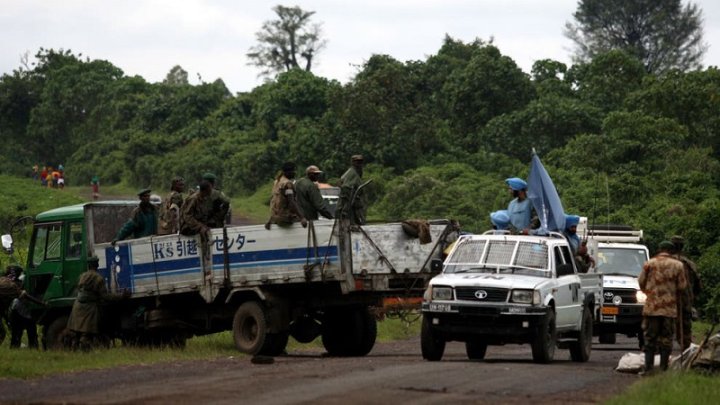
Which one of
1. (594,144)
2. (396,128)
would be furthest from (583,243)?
(396,128)

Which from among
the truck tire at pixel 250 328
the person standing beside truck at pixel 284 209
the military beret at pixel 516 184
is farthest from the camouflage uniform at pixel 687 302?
the truck tire at pixel 250 328

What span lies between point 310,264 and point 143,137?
54716 mm

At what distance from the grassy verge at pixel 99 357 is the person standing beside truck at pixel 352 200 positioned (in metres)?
2.79

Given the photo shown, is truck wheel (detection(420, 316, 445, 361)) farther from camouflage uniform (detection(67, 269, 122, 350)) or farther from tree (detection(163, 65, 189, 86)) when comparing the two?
tree (detection(163, 65, 189, 86))

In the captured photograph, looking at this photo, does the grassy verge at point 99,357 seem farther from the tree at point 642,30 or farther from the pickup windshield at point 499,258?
the tree at point 642,30

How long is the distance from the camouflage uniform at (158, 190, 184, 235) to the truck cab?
7417 millimetres

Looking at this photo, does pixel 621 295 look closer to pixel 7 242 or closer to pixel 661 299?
pixel 661 299

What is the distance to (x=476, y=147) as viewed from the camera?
5822cm

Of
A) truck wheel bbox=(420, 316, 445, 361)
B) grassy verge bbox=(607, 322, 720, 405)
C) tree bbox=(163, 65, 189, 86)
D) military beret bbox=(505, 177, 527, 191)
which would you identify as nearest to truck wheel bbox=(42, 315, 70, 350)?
truck wheel bbox=(420, 316, 445, 361)

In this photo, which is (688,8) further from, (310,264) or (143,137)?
(310,264)

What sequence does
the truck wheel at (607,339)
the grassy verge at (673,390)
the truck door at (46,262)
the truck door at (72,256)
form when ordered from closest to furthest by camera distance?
the grassy verge at (673,390) → the truck door at (72,256) → the truck door at (46,262) → the truck wheel at (607,339)

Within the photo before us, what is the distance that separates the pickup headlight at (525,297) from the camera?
17.7 m

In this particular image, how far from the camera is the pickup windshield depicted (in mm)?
18609

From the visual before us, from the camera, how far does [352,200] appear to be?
63.6ft
